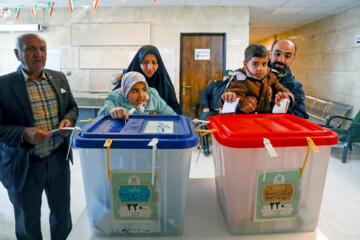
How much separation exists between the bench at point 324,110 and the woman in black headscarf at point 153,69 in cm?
401

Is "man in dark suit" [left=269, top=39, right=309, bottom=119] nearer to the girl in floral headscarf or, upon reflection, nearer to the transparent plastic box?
the girl in floral headscarf

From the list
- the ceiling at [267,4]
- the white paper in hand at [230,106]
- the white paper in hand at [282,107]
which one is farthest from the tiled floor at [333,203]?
the ceiling at [267,4]

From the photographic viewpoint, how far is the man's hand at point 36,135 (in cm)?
135

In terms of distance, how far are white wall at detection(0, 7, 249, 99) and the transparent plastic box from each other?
4773mm

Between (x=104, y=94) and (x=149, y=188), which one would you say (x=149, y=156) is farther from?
(x=104, y=94)

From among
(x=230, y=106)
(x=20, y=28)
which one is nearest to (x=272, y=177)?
(x=230, y=106)

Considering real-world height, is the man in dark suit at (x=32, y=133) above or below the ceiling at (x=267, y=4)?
below

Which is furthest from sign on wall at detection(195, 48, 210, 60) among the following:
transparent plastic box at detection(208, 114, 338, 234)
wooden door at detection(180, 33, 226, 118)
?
transparent plastic box at detection(208, 114, 338, 234)

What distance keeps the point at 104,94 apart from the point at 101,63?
2.14 feet

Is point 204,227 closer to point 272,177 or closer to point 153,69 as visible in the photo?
point 272,177

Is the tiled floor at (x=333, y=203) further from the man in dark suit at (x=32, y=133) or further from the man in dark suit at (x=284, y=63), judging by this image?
the man in dark suit at (x=284, y=63)

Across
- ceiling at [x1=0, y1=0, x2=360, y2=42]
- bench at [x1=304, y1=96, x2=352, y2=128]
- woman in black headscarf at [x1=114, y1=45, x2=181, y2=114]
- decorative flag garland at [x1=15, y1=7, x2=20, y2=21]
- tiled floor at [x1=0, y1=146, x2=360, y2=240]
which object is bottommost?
tiled floor at [x1=0, y1=146, x2=360, y2=240]

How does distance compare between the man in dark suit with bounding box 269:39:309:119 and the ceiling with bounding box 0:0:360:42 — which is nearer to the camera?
the man in dark suit with bounding box 269:39:309:119

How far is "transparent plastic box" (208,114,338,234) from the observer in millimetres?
743
